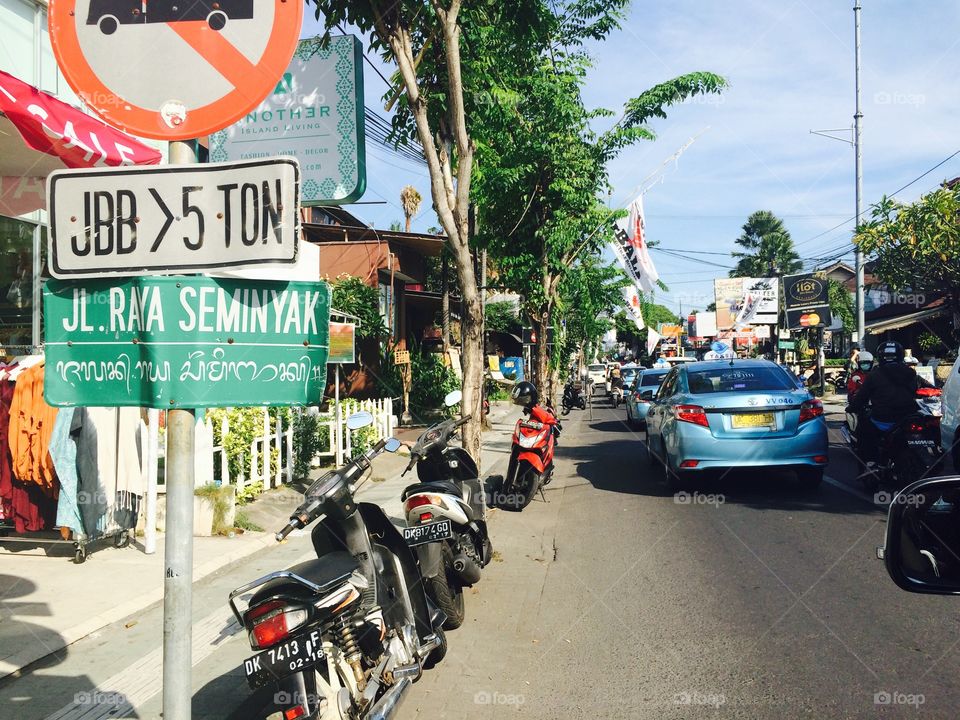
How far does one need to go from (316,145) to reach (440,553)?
401cm

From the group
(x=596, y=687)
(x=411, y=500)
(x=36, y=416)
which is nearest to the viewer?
(x=596, y=687)

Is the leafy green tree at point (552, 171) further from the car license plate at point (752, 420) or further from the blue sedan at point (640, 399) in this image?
the car license plate at point (752, 420)

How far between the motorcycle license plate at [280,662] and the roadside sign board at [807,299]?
38.2 metres

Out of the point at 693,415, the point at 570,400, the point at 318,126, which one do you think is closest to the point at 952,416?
the point at 693,415

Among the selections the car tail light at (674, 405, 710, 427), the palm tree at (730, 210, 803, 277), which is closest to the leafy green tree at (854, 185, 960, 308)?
the car tail light at (674, 405, 710, 427)

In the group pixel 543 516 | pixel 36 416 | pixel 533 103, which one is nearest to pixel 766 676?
pixel 543 516

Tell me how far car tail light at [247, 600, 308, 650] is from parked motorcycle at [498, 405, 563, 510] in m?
6.39

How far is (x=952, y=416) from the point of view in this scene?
826 cm

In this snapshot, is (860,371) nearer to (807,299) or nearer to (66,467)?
(66,467)

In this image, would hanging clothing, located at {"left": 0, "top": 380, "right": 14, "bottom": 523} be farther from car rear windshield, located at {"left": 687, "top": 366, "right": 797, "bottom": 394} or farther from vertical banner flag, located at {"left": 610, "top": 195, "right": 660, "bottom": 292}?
vertical banner flag, located at {"left": 610, "top": 195, "right": 660, "bottom": 292}

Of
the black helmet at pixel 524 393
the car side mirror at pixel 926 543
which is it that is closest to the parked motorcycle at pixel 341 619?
the car side mirror at pixel 926 543

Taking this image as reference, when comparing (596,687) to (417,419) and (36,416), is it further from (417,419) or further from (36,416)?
(417,419)

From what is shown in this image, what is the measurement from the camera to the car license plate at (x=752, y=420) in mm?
9375

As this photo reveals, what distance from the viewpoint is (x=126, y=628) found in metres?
5.23
